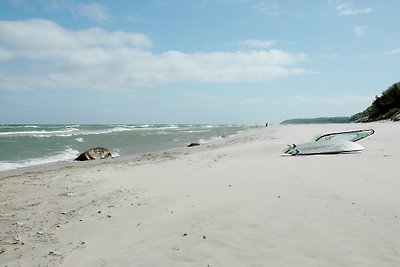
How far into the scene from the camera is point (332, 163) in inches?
364

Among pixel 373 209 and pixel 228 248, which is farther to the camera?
pixel 373 209

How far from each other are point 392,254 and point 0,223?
240 inches

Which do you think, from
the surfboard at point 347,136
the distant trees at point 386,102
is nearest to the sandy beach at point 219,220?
the surfboard at point 347,136

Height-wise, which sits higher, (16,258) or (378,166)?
(378,166)

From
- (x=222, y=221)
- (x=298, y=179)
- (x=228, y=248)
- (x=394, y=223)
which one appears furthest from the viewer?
(x=298, y=179)

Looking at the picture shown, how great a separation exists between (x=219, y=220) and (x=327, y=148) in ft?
26.3

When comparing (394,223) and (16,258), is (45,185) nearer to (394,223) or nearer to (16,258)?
(16,258)

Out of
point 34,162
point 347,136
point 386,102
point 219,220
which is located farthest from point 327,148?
point 386,102

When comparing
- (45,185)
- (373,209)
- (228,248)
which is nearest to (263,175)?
(373,209)

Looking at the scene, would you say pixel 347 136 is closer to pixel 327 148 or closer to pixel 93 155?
pixel 327 148

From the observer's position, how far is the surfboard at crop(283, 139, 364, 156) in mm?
11719

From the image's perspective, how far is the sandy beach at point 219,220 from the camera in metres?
3.94

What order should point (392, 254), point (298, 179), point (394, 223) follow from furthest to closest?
point (298, 179), point (394, 223), point (392, 254)

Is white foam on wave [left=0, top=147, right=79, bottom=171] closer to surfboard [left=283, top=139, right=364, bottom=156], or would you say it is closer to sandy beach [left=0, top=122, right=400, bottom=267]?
sandy beach [left=0, top=122, right=400, bottom=267]
